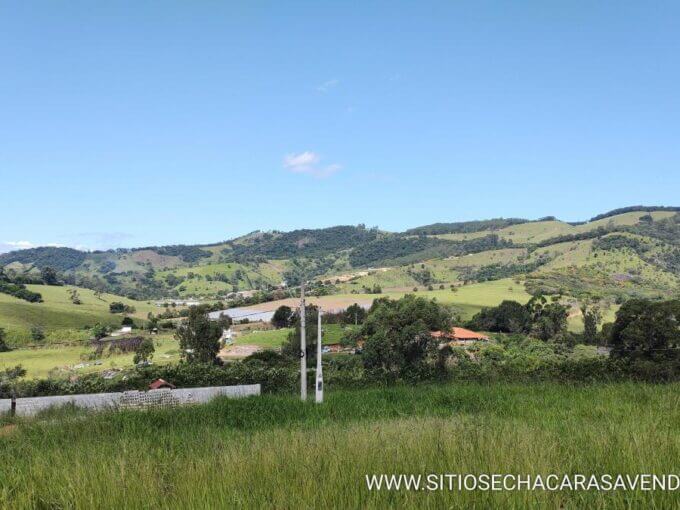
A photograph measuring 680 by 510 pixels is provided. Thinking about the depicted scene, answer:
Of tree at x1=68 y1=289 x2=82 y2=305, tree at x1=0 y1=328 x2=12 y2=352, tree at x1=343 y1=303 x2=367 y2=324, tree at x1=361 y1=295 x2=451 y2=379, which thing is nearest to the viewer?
tree at x1=361 y1=295 x2=451 y2=379

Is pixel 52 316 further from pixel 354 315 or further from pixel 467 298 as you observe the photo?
pixel 467 298

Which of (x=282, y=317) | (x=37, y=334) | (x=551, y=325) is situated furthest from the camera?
(x=282, y=317)

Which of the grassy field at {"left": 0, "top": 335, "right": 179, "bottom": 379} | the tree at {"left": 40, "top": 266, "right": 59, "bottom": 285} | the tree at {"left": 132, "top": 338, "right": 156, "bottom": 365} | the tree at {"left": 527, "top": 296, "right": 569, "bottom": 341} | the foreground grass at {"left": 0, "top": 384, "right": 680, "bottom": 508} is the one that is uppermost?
the tree at {"left": 40, "top": 266, "right": 59, "bottom": 285}

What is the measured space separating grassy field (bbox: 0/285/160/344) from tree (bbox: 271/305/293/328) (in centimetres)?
3847

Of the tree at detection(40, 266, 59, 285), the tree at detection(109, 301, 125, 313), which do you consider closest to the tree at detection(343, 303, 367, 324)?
the tree at detection(109, 301, 125, 313)

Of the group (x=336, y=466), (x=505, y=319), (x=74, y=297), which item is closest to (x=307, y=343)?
(x=505, y=319)

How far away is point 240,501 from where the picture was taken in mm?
3865

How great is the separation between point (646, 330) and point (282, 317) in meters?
77.0

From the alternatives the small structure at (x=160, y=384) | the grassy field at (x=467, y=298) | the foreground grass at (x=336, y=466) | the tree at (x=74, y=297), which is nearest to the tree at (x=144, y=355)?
the grassy field at (x=467, y=298)

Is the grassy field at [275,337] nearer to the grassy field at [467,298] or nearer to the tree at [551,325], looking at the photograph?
the grassy field at [467,298]

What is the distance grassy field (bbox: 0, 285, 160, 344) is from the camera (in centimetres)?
11167

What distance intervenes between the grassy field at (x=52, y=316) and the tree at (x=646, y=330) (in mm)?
97783

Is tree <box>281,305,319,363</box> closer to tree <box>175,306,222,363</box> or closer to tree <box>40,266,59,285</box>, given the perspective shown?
tree <box>175,306,222,363</box>

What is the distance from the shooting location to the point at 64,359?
90.3 metres
